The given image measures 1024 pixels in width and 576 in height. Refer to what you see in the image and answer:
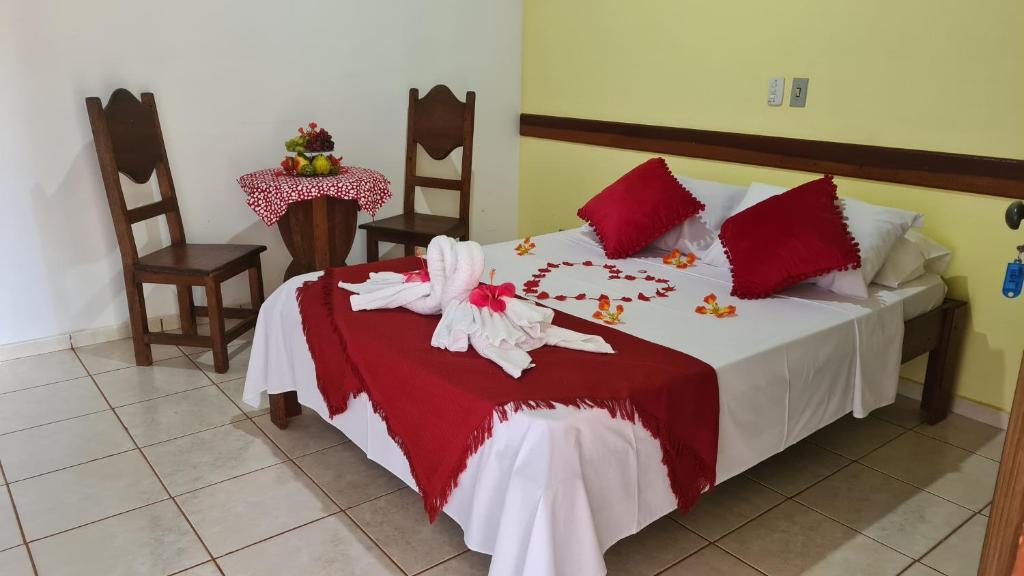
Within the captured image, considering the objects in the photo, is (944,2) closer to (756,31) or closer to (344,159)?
(756,31)

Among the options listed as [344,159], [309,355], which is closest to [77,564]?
[309,355]

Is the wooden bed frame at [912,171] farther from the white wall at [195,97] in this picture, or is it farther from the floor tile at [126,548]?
the white wall at [195,97]

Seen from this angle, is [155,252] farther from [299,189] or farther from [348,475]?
[348,475]

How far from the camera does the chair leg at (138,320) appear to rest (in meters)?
3.09

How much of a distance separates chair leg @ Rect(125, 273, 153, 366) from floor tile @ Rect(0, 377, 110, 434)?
8.9 inches

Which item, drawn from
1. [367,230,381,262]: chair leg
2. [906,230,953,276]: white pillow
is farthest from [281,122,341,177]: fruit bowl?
[906,230,953,276]: white pillow

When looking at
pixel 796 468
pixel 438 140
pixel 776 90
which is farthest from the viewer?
pixel 438 140

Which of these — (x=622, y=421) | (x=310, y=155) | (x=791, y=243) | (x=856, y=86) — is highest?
(x=856, y=86)

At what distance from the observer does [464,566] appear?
6.43 feet

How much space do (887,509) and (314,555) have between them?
1.66 metres

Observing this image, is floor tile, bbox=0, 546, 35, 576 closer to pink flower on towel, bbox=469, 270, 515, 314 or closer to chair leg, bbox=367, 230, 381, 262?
pink flower on towel, bbox=469, 270, 515, 314

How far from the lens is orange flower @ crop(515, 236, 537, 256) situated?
10.3ft

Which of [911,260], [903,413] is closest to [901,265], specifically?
[911,260]

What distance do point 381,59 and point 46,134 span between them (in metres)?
1.60
